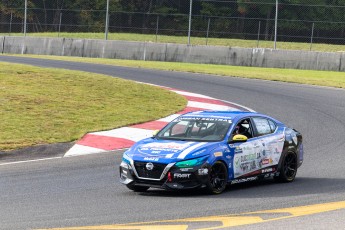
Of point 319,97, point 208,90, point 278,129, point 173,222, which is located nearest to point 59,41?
point 208,90

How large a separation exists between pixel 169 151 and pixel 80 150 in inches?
182

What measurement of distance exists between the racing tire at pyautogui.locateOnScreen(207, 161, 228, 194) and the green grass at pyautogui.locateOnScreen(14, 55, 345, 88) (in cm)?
1714

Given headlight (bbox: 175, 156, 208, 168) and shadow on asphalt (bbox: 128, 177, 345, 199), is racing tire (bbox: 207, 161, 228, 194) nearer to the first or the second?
shadow on asphalt (bbox: 128, 177, 345, 199)

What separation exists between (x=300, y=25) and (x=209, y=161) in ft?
93.8

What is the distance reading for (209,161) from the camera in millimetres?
12102

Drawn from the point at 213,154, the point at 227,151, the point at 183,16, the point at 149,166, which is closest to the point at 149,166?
the point at 149,166

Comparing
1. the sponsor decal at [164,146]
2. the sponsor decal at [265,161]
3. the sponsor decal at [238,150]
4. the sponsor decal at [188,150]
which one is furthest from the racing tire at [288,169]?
the sponsor decal at [164,146]

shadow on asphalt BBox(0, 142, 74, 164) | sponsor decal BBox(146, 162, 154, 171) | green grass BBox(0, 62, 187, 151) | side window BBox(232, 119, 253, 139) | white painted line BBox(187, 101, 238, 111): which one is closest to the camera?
sponsor decal BBox(146, 162, 154, 171)

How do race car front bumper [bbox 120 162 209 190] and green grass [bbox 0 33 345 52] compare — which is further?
green grass [bbox 0 33 345 52]

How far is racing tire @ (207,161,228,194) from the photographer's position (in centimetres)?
1209

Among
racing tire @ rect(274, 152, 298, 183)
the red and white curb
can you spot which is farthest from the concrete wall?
racing tire @ rect(274, 152, 298, 183)

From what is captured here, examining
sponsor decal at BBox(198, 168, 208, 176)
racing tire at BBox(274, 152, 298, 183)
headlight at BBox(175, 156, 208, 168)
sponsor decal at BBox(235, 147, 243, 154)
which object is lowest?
racing tire at BBox(274, 152, 298, 183)

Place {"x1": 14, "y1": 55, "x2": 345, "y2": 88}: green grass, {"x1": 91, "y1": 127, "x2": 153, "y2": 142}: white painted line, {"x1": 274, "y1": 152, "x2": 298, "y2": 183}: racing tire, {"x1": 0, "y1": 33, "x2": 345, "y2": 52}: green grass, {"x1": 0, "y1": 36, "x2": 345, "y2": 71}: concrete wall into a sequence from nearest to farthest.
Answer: {"x1": 274, "y1": 152, "x2": 298, "y2": 183}: racing tire → {"x1": 91, "y1": 127, "x2": 153, "y2": 142}: white painted line → {"x1": 14, "y1": 55, "x2": 345, "y2": 88}: green grass → {"x1": 0, "y1": 36, "x2": 345, "y2": 71}: concrete wall → {"x1": 0, "y1": 33, "x2": 345, "y2": 52}: green grass

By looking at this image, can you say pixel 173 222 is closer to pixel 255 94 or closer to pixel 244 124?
pixel 244 124
